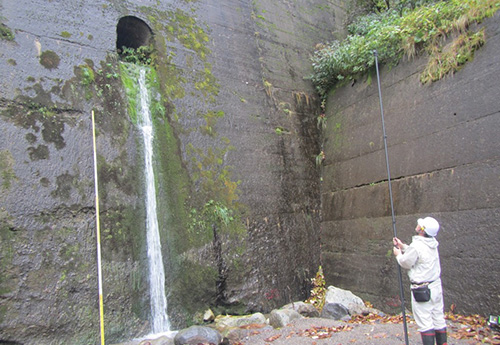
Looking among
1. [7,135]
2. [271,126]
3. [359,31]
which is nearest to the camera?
[7,135]

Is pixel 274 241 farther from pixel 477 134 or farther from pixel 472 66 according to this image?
pixel 472 66

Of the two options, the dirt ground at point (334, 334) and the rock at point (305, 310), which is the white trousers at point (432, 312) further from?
the rock at point (305, 310)

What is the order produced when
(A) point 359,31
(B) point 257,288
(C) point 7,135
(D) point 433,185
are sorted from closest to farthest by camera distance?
(C) point 7,135 < (D) point 433,185 < (B) point 257,288 < (A) point 359,31

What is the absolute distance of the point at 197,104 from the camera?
713 centimetres

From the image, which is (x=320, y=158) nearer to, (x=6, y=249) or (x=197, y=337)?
(x=197, y=337)

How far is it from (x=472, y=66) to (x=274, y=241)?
4.35m

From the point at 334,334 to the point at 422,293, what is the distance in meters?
1.79

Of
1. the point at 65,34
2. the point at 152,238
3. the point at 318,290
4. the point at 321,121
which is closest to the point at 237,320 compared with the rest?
the point at 152,238

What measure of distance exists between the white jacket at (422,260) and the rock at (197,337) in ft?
8.24

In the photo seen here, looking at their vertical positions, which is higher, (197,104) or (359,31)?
(359,31)

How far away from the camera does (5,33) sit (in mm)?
5484

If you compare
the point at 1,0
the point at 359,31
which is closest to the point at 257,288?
the point at 1,0

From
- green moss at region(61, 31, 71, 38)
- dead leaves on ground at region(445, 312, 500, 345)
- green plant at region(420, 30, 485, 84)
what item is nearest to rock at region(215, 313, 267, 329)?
dead leaves on ground at region(445, 312, 500, 345)

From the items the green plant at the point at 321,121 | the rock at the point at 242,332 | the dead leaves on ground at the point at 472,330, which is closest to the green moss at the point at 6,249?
the rock at the point at 242,332
